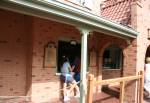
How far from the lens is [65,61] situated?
34.8 feet

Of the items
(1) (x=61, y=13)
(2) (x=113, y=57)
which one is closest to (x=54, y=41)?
(1) (x=61, y=13)

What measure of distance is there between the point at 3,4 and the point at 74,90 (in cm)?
629

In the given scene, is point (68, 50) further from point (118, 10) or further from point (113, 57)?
point (113, 57)

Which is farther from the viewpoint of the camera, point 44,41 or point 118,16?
point 118,16

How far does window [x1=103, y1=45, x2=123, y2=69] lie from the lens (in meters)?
15.6

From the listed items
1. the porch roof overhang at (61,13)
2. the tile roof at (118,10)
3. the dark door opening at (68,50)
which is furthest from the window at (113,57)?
the porch roof overhang at (61,13)

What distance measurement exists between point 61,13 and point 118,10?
674cm

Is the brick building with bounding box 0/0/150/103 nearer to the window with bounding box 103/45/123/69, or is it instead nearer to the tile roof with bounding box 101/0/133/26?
the tile roof with bounding box 101/0/133/26

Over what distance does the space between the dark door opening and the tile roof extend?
102 inches

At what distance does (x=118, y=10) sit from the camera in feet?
44.3

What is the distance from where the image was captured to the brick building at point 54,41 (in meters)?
7.97

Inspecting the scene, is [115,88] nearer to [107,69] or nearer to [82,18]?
[107,69]

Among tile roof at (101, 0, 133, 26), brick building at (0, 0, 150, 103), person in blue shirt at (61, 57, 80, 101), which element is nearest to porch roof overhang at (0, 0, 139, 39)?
brick building at (0, 0, 150, 103)

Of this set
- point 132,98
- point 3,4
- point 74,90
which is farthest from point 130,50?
point 3,4
